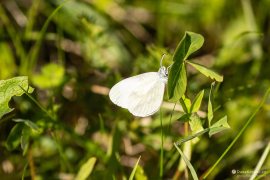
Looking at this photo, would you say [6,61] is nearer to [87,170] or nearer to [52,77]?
[52,77]

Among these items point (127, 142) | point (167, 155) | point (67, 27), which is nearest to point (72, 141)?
point (127, 142)

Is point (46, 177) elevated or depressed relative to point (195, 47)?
depressed

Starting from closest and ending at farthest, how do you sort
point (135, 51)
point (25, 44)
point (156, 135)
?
point (156, 135) < point (25, 44) < point (135, 51)

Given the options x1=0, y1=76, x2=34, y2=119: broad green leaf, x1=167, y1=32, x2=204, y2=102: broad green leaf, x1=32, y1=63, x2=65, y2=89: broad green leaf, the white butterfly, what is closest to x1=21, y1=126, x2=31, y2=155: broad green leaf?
x1=0, y1=76, x2=34, y2=119: broad green leaf

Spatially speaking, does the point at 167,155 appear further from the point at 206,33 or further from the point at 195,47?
the point at 206,33

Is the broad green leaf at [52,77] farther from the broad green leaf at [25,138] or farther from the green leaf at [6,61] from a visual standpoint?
the broad green leaf at [25,138]

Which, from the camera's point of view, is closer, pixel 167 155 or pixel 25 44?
pixel 167 155
